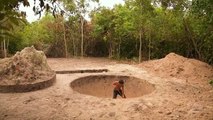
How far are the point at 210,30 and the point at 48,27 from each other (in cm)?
1096

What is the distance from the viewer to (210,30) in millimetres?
14289

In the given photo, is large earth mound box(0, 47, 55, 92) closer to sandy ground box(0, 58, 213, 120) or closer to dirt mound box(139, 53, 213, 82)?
sandy ground box(0, 58, 213, 120)

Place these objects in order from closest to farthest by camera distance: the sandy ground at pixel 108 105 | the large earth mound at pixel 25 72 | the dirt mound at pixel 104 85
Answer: the sandy ground at pixel 108 105
the large earth mound at pixel 25 72
the dirt mound at pixel 104 85

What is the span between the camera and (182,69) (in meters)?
12.9

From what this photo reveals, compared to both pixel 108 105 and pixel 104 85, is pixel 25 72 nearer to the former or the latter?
pixel 108 105

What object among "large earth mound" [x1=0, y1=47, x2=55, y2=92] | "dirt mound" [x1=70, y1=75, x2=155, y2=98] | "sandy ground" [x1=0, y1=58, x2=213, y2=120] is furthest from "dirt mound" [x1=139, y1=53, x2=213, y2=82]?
"large earth mound" [x1=0, y1=47, x2=55, y2=92]

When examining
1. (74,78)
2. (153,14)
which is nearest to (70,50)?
(153,14)

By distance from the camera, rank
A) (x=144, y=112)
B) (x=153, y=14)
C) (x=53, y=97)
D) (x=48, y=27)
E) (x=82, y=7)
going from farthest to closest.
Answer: (x=48, y=27) → (x=82, y=7) → (x=153, y=14) → (x=53, y=97) → (x=144, y=112)

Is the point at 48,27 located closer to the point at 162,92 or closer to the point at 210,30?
the point at 210,30

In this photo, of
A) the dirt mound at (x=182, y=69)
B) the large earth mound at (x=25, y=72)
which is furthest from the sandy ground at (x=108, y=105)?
the dirt mound at (x=182, y=69)

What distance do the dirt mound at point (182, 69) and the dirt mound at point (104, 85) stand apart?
1.26 meters

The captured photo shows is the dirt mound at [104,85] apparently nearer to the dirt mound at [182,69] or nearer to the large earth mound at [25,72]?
the dirt mound at [182,69]

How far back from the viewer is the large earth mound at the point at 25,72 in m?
9.70

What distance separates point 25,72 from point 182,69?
6.56m
